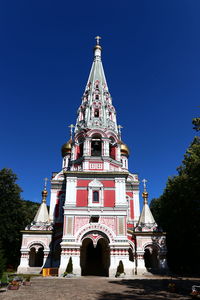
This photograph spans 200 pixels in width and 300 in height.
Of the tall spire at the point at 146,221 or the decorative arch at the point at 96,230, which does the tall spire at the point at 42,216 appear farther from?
the tall spire at the point at 146,221

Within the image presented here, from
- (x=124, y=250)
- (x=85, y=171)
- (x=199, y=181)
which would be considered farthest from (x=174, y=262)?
(x=85, y=171)

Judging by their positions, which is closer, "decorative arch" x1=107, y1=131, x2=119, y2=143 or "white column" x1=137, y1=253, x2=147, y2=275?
"white column" x1=137, y1=253, x2=147, y2=275

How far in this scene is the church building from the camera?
58.7ft

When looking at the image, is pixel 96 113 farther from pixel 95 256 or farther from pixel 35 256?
pixel 35 256

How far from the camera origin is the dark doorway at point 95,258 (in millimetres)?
19203

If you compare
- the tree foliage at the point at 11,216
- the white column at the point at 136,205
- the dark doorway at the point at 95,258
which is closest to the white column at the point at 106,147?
the white column at the point at 136,205

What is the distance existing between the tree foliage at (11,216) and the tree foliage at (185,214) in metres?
16.2

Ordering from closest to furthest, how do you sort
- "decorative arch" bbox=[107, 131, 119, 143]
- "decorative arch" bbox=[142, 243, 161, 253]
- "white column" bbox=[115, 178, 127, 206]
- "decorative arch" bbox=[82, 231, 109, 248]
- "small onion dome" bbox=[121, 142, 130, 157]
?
"decorative arch" bbox=[82, 231, 109, 248] → "white column" bbox=[115, 178, 127, 206] → "decorative arch" bbox=[142, 243, 161, 253] → "decorative arch" bbox=[107, 131, 119, 143] → "small onion dome" bbox=[121, 142, 130, 157]

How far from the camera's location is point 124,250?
689 inches

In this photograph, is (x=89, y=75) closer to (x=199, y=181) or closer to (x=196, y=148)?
(x=196, y=148)

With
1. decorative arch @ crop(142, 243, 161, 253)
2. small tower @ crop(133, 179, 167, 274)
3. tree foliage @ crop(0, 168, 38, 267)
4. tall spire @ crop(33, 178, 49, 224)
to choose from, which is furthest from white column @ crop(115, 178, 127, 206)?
tree foliage @ crop(0, 168, 38, 267)

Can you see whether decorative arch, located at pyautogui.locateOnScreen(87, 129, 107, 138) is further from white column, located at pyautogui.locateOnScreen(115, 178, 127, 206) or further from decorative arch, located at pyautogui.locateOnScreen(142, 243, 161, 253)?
decorative arch, located at pyautogui.locateOnScreen(142, 243, 161, 253)

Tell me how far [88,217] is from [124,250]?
360 cm

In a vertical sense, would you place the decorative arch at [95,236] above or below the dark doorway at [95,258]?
above
